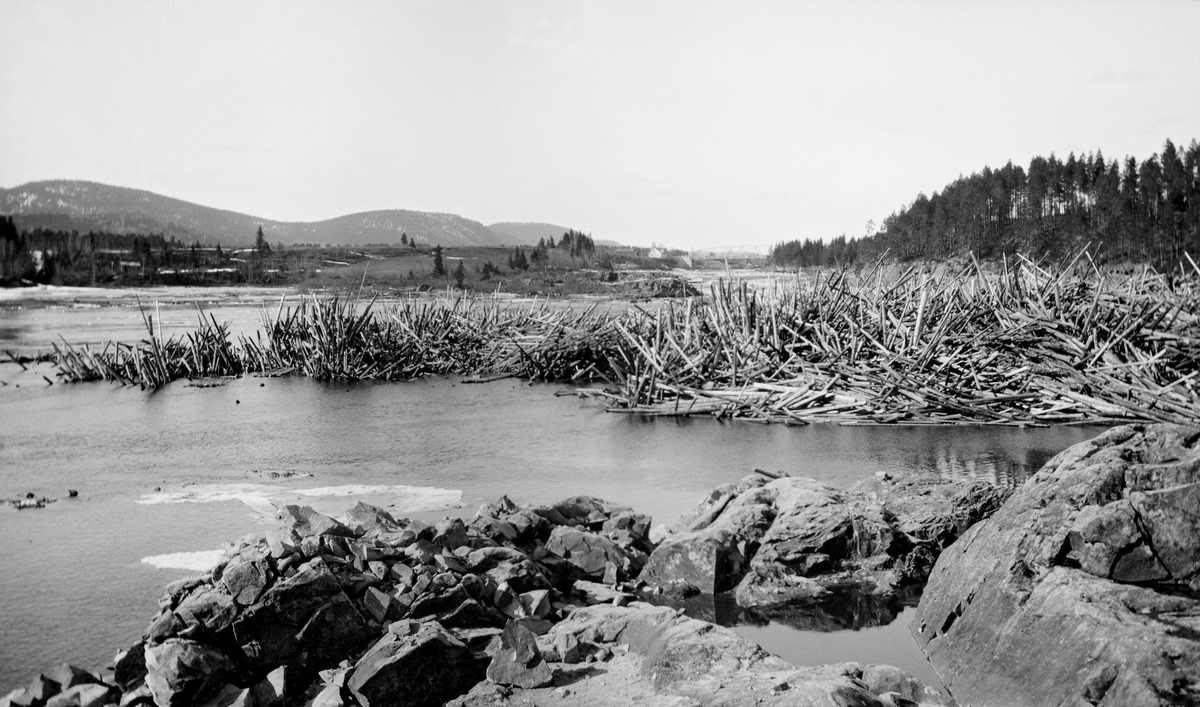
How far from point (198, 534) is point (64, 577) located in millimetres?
1170

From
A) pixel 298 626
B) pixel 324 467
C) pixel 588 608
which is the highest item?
pixel 298 626

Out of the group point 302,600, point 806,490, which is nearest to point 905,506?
point 806,490

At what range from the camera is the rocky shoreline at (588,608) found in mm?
4172

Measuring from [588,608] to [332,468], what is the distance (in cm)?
608

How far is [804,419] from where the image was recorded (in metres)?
12.8

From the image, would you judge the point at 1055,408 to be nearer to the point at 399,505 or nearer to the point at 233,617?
the point at 399,505

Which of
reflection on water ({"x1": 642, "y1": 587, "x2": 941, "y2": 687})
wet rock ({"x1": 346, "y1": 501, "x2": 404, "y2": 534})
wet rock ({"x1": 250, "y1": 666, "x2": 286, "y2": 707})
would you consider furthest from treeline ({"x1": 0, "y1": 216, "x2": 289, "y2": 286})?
reflection on water ({"x1": 642, "y1": 587, "x2": 941, "y2": 687})

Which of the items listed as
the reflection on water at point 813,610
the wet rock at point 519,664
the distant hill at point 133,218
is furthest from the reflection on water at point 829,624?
the distant hill at point 133,218

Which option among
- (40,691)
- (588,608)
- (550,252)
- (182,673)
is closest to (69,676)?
(40,691)

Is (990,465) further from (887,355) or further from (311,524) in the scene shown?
(311,524)

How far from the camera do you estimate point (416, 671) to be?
4.38 meters

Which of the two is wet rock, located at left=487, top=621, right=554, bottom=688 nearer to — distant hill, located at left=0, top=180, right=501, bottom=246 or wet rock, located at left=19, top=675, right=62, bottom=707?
wet rock, located at left=19, top=675, right=62, bottom=707

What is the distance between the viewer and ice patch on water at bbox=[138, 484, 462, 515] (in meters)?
8.66

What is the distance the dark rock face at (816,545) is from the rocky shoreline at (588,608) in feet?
A: 0.05
